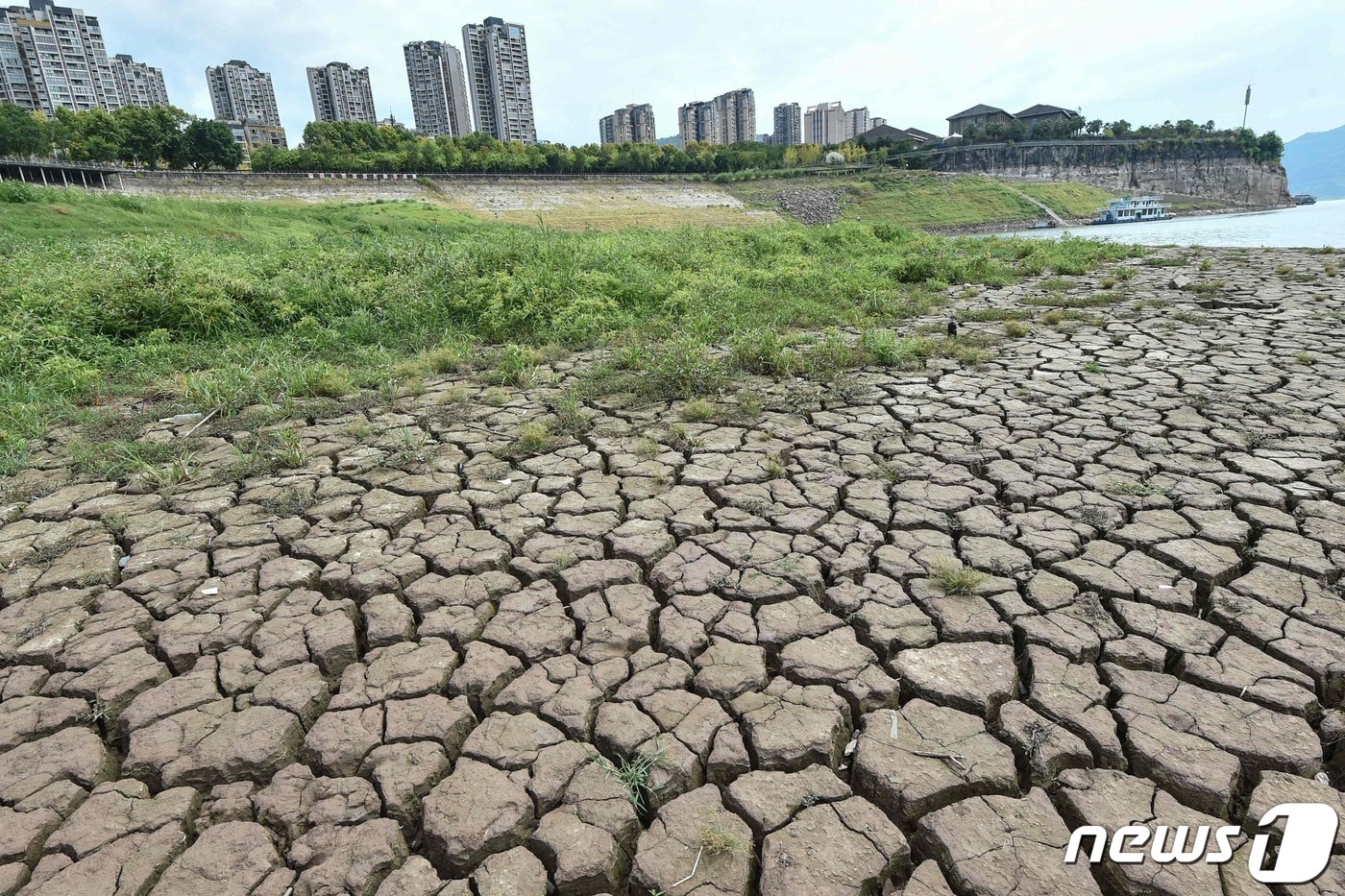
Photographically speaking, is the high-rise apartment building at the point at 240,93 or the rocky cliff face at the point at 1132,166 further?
the high-rise apartment building at the point at 240,93

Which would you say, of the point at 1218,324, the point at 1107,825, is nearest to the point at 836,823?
the point at 1107,825

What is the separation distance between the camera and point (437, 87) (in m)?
88.6

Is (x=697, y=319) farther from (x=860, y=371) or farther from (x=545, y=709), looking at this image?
(x=545, y=709)

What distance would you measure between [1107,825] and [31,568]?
167 inches

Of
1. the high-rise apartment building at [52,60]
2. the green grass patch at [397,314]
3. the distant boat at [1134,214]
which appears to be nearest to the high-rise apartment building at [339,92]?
the high-rise apartment building at [52,60]

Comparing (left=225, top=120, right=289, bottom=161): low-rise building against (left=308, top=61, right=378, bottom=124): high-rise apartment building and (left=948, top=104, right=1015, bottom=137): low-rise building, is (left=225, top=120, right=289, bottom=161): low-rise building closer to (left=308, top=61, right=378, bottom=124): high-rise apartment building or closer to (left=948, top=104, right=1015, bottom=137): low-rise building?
(left=308, top=61, right=378, bottom=124): high-rise apartment building

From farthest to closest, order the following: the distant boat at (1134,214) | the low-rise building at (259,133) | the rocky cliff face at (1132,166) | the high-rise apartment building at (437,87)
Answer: the high-rise apartment building at (437,87)
the low-rise building at (259,133)
the rocky cliff face at (1132,166)
the distant boat at (1134,214)

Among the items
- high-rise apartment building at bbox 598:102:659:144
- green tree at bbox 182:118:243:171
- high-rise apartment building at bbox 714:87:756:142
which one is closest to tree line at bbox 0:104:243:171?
green tree at bbox 182:118:243:171

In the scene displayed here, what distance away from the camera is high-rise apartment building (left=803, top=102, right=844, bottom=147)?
110875 millimetres

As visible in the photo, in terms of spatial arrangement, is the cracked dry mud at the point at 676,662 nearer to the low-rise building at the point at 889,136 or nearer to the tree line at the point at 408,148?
the tree line at the point at 408,148

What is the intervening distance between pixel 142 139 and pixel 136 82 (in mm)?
89331

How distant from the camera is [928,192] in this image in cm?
4609

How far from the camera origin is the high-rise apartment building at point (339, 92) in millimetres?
92438

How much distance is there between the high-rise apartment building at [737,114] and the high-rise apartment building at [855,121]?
18101 mm
